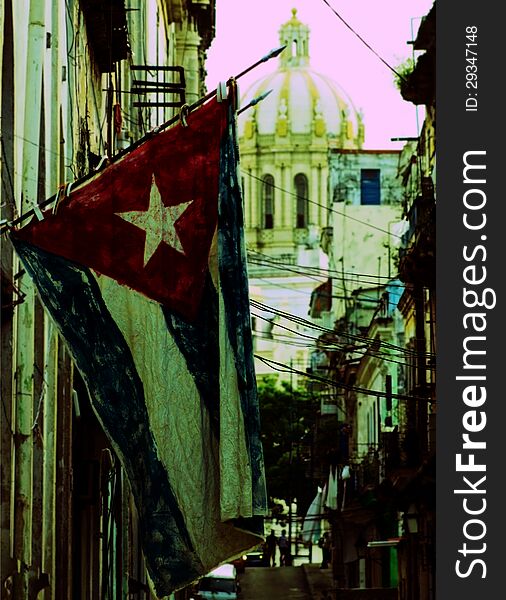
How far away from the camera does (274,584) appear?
48.6 metres

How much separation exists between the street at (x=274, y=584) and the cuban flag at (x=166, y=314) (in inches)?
1355

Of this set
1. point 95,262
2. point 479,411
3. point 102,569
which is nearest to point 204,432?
point 95,262

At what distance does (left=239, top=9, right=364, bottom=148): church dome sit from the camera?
439 feet

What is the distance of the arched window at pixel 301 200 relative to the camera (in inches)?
5187

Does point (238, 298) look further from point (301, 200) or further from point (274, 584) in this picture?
point (301, 200)

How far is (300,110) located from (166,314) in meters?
127

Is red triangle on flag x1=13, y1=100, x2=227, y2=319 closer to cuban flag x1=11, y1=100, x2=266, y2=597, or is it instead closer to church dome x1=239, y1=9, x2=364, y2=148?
cuban flag x1=11, y1=100, x2=266, y2=597

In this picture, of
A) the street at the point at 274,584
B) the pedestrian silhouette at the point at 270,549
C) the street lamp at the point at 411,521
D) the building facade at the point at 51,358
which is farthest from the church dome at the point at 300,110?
the building facade at the point at 51,358

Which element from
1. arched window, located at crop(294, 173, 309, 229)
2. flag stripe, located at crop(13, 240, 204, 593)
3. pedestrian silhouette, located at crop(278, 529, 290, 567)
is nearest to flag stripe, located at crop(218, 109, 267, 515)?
flag stripe, located at crop(13, 240, 204, 593)

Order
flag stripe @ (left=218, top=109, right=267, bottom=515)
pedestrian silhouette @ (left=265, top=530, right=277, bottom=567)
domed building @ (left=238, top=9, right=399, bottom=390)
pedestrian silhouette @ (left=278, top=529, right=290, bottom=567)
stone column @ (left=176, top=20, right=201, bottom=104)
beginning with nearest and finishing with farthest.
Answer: flag stripe @ (left=218, top=109, right=267, bottom=515) → stone column @ (left=176, top=20, right=201, bottom=104) → pedestrian silhouette @ (left=265, top=530, right=277, bottom=567) → pedestrian silhouette @ (left=278, top=529, right=290, bottom=567) → domed building @ (left=238, top=9, right=399, bottom=390)

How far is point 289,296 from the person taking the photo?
126938 mm

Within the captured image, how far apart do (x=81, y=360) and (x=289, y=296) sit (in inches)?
4627

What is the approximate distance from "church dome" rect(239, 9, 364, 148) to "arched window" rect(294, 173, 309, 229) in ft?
11.0

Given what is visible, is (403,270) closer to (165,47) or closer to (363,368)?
(165,47)
